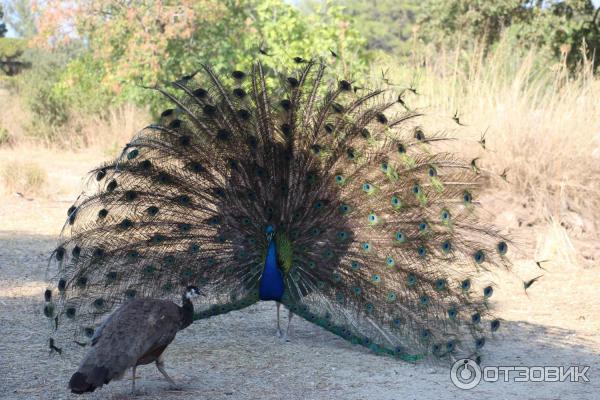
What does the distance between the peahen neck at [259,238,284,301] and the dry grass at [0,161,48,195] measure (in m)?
10.2

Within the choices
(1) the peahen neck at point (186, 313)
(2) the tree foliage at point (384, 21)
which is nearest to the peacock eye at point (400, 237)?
(1) the peahen neck at point (186, 313)

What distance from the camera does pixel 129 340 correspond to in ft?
16.9

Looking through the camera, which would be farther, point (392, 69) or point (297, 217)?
point (392, 69)

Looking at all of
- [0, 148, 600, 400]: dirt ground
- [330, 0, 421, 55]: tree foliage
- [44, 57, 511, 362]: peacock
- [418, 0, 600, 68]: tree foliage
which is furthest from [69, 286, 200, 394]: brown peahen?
[330, 0, 421, 55]: tree foliage

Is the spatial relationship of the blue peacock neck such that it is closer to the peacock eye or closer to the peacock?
the peacock

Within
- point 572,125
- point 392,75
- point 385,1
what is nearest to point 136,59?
point 392,75

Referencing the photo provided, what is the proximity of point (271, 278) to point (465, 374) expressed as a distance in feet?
5.89

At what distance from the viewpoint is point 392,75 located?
14.4m

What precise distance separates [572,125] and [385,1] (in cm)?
5637

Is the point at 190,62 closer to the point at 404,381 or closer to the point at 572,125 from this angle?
the point at 572,125

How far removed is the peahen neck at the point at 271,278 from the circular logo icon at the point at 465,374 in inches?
63.4

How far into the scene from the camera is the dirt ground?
5.93 m

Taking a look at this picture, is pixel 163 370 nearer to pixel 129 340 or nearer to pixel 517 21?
pixel 129 340

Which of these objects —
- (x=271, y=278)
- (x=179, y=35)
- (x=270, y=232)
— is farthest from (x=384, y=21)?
(x=271, y=278)
